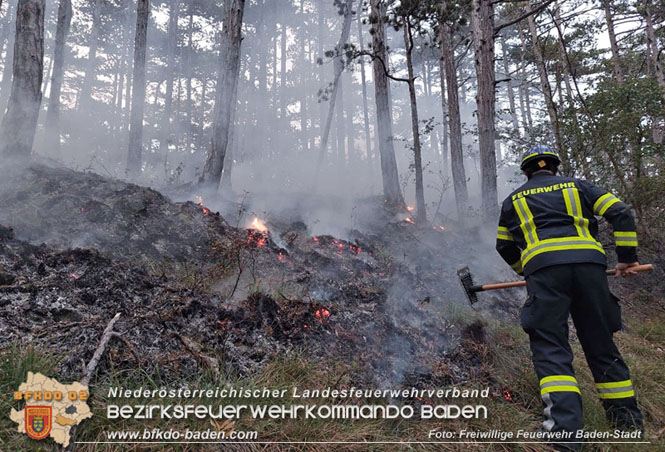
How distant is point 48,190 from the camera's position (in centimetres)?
595

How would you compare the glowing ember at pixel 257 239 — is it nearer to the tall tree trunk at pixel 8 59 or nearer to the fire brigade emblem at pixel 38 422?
the fire brigade emblem at pixel 38 422

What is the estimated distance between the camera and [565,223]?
2.73m

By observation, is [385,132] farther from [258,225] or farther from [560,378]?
[560,378]

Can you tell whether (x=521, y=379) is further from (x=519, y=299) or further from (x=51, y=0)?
(x=51, y=0)

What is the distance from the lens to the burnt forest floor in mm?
2383

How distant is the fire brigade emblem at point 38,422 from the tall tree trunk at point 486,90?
30.3 ft

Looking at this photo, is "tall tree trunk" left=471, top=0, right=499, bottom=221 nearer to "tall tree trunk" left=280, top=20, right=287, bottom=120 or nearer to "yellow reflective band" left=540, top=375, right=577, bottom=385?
"yellow reflective band" left=540, top=375, right=577, bottom=385

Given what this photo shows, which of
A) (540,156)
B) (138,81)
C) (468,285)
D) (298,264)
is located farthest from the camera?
(138,81)

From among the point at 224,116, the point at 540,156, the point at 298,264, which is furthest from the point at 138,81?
the point at 540,156

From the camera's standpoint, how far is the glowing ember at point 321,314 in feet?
12.9

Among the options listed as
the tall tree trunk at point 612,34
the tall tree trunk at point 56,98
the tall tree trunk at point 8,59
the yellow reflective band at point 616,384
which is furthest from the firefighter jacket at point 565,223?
the tall tree trunk at point 8,59

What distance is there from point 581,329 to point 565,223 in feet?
2.82

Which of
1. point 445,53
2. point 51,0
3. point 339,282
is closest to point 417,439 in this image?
point 339,282

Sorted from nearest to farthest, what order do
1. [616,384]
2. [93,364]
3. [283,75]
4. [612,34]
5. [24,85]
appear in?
1. [93,364]
2. [616,384]
3. [24,85]
4. [612,34]
5. [283,75]
